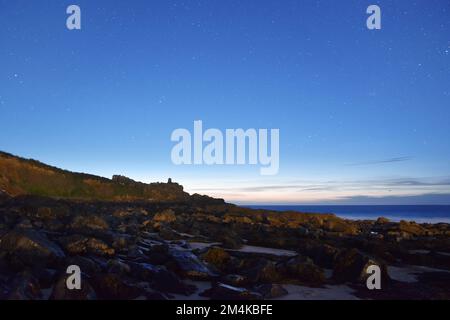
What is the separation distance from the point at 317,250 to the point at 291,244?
117 inches

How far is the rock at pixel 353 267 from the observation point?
10.6 meters

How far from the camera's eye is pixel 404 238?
68.9 ft

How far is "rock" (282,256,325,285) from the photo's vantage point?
10516 mm

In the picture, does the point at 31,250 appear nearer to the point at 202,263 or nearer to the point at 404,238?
the point at 202,263

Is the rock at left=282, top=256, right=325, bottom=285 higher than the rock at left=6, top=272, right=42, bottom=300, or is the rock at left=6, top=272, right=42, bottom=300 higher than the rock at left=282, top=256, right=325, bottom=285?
the rock at left=6, top=272, right=42, bottom=300

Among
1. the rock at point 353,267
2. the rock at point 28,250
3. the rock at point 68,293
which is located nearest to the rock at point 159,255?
the rock at point 28,250

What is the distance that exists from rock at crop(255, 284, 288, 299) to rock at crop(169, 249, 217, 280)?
1.85m

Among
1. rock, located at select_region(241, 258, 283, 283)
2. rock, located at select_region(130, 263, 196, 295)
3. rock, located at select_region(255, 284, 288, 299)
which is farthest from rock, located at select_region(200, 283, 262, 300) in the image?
rock, located at select_region(241, 258, 283, 283)

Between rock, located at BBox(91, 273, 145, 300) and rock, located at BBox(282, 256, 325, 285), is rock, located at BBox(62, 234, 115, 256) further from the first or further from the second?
rock, located at BBox(282, 256, 325, 285)

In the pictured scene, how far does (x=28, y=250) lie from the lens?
10305 mm

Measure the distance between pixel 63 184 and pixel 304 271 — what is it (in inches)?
2089

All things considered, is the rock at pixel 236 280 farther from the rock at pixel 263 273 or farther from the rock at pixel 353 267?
the rock at pixel 353 267

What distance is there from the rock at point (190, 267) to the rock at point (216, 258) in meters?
0.73
